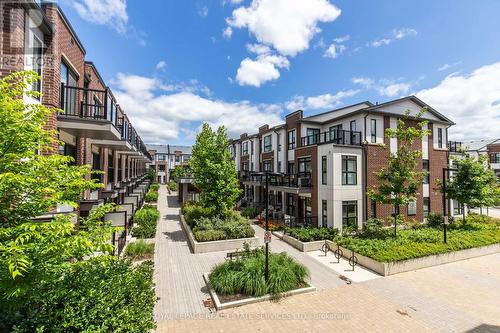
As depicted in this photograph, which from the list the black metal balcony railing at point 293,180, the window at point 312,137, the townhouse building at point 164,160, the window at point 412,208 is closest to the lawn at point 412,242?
the window at point 412,208

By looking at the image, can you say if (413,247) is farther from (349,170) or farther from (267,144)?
(267,144)

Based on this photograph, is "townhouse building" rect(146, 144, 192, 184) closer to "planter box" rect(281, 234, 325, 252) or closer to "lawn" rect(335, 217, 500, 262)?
"planter box" rect(281, 234, 325, 252)

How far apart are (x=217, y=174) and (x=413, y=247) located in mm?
12245

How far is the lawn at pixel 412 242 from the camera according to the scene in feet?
37.6

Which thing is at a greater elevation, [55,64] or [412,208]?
[55,64]

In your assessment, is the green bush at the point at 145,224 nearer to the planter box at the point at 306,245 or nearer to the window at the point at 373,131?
the planter box at the point at 306,245

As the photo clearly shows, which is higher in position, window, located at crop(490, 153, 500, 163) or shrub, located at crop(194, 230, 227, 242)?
window, located at crop(490, 153, 500, 163)

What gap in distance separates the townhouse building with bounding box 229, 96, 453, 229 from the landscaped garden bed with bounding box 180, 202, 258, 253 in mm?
4505

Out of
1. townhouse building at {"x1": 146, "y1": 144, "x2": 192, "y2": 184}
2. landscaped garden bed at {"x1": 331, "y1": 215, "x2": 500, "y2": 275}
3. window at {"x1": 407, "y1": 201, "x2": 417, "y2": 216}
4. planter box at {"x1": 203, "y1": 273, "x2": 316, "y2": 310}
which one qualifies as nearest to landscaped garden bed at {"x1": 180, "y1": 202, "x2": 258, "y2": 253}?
planter box at {"x1": 203, "y1": 273, "x2": 316, "y2": 310}

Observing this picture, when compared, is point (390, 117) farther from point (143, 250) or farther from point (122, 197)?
point (122, 197)

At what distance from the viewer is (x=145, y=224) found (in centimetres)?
1673

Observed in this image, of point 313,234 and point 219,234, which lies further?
point 313,234

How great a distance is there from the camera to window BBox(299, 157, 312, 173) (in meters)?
19.7

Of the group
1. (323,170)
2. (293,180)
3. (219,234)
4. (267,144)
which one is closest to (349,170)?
(323,170)
